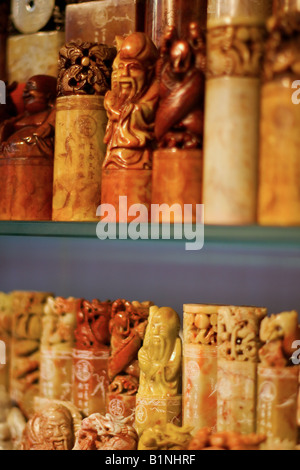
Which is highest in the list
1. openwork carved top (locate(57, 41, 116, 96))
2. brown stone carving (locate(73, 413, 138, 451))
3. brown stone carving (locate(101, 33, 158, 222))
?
openwork carved top (locate(57, 41, 116, 96))

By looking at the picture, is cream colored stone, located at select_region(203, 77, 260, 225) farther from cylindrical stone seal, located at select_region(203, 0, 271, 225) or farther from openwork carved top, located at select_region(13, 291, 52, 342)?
openwork carved top, located at select_region(13, 291, 52, 342)

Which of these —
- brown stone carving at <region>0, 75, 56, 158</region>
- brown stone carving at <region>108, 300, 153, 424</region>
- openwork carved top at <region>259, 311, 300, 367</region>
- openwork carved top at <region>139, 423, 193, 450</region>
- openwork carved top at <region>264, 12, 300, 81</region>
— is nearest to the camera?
openwork carved top at <region>264, 12, 300, 81</region>

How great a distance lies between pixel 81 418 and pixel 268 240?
61 centimetres

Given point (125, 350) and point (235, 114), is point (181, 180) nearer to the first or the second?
point (235, 114)

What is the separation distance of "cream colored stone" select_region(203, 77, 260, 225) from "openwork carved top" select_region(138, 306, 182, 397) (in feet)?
0.91

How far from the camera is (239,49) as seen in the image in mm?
1328

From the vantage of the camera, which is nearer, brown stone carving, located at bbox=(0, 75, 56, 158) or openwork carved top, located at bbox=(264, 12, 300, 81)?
openwork carved top, located at bbox=(264, 12, 300, 81)

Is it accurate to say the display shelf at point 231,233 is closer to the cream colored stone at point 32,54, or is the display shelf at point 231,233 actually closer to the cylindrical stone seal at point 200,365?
the cylindrical stone seal at point 200,365

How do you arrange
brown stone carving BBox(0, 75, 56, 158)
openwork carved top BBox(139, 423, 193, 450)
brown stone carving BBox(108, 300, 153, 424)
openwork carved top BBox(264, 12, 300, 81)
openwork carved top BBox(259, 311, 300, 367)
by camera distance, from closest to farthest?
openwork carved top BBox(264, 12, 300, 81) → openwork carved top BBox(259, 311, 300, 367) → openwork carved top BBox(139, 423, 193, 450) → brown stone carving BBox(108, 300, 153, 424) → brown stone carving BBox(0, 75, 56, 158)

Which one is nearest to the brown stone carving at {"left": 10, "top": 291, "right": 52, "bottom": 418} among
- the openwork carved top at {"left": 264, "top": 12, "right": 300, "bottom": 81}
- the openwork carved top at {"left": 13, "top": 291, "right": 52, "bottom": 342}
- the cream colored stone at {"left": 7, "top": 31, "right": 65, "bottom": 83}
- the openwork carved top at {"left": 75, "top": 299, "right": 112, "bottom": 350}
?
the openwork carved top at {"left": 13, "top": 291, "right": 52, "bottom": 342}

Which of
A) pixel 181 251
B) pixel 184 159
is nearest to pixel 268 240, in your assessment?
pixel 184 159

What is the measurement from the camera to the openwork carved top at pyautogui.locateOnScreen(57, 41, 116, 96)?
1.62 metres

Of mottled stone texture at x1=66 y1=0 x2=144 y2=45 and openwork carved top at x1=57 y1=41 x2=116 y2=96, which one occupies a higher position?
mottled stone texture at x1=66 y1=0 x2=144 y2=45
